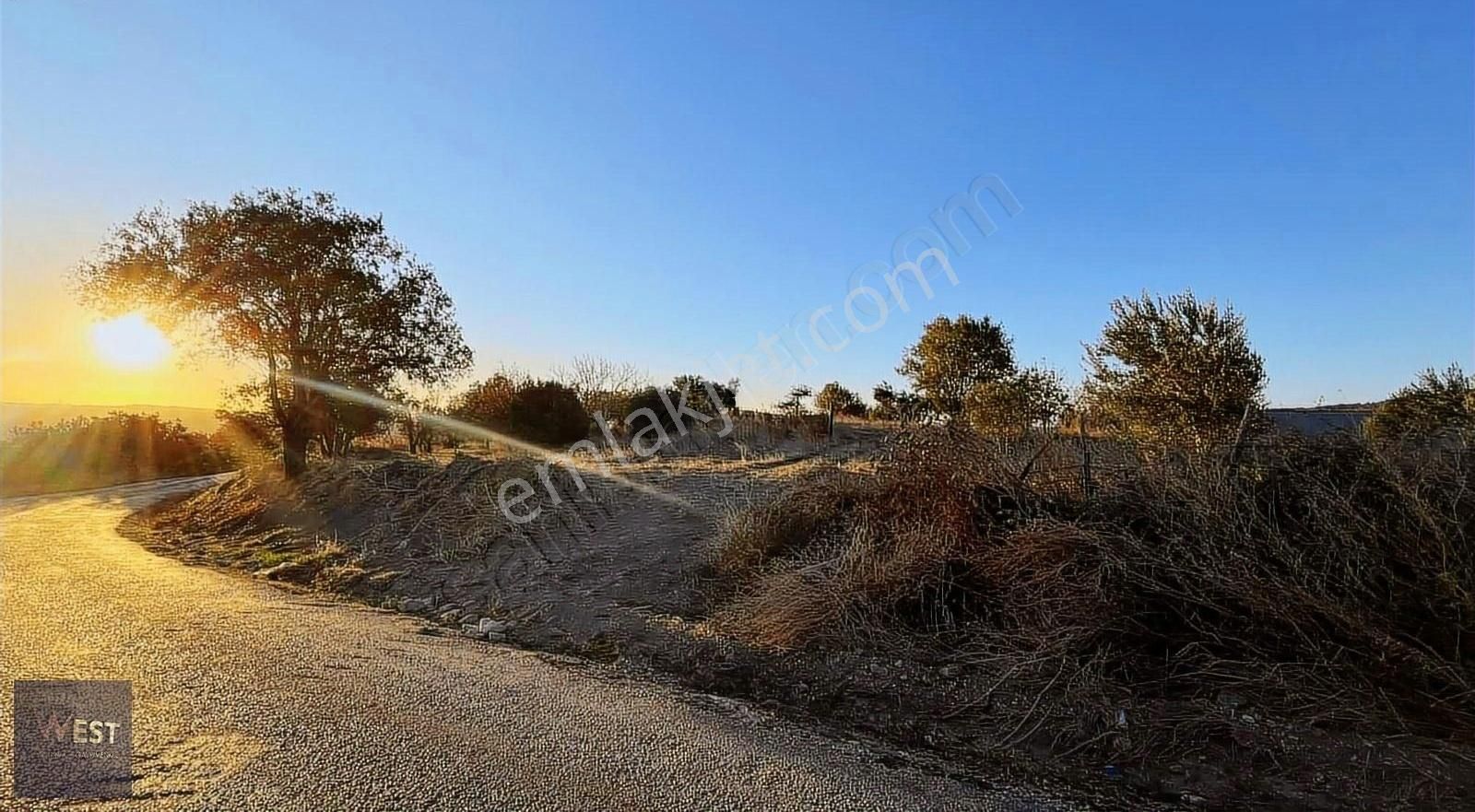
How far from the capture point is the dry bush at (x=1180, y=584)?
4.24m

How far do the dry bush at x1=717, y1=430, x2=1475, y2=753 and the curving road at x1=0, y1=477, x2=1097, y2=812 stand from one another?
1.77 metres

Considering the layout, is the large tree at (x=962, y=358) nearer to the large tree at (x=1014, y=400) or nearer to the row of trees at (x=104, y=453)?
the large tree at (x=1014, y=400)

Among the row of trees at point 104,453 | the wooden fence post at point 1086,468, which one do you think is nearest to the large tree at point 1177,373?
the wooden fence post at point 1086,468

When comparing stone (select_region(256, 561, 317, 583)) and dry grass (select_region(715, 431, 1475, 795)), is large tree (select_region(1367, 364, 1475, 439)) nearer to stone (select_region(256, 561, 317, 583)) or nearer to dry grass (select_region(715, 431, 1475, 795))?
dry grass (select_region(715, 431, 1475, 795))

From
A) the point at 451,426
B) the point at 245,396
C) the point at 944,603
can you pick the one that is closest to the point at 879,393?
the point at 451,426

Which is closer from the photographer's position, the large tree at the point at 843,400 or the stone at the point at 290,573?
the stone at the point at 290,573

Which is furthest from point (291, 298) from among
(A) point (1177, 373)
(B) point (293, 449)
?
(A) point (1177, 373)

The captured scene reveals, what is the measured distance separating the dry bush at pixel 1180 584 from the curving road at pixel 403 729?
5.79 ft

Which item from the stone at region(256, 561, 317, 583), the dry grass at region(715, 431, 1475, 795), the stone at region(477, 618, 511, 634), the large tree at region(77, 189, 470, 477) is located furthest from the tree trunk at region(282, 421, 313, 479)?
the dry grass at region(715, 431, 1475, 795)

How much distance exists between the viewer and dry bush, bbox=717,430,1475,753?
424 cm

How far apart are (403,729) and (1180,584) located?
509 cm

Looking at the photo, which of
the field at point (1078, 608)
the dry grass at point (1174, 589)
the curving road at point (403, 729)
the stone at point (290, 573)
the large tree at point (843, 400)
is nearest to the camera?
the curving road at point (403, 729)

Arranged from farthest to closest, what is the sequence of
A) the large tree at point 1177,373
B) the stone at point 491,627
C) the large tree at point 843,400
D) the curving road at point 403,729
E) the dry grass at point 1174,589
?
the large tree at point 843,400 → the large tree at point 1177,373 → the stone at point 491,627 → the dry grass at point 1174,589 → the curving road at point 403,729

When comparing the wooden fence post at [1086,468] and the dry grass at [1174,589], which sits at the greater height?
the wooden fence post at [1086,468]
